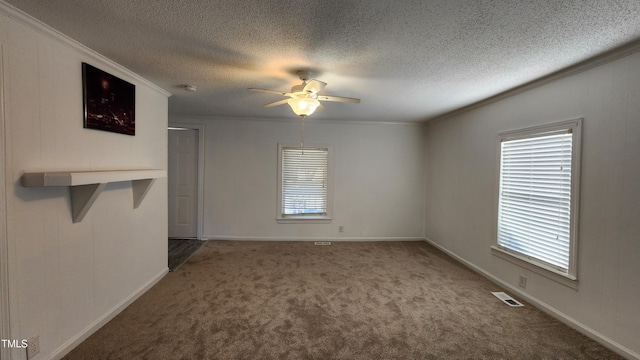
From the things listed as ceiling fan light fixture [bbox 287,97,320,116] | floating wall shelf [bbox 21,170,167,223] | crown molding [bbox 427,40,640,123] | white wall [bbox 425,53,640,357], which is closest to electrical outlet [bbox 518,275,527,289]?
white wall [bbox 425,53,640,357]

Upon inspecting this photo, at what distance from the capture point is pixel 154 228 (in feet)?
9.59

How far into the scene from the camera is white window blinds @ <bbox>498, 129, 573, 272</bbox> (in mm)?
2308

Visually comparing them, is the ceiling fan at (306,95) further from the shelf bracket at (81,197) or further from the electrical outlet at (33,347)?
the electrical outlet at (33,347)

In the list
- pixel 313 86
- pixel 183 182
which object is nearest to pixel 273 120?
pixel 183 182

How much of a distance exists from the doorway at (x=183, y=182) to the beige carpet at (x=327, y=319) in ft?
4.69

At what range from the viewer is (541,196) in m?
2.51

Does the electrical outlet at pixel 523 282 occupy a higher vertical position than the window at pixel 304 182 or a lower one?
lower

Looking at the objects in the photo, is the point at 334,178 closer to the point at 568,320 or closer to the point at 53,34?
the point at 568,320

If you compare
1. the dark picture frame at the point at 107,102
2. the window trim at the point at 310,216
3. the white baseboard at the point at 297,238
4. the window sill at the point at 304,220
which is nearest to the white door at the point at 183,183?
the white baseboard at the point at 297,238

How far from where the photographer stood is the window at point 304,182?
4828mm

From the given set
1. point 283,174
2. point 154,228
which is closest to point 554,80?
point 283,174

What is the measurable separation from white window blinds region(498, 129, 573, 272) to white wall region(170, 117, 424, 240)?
2.02 m

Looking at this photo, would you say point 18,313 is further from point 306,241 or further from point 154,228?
point 306,241

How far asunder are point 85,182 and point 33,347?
3.60 ft
